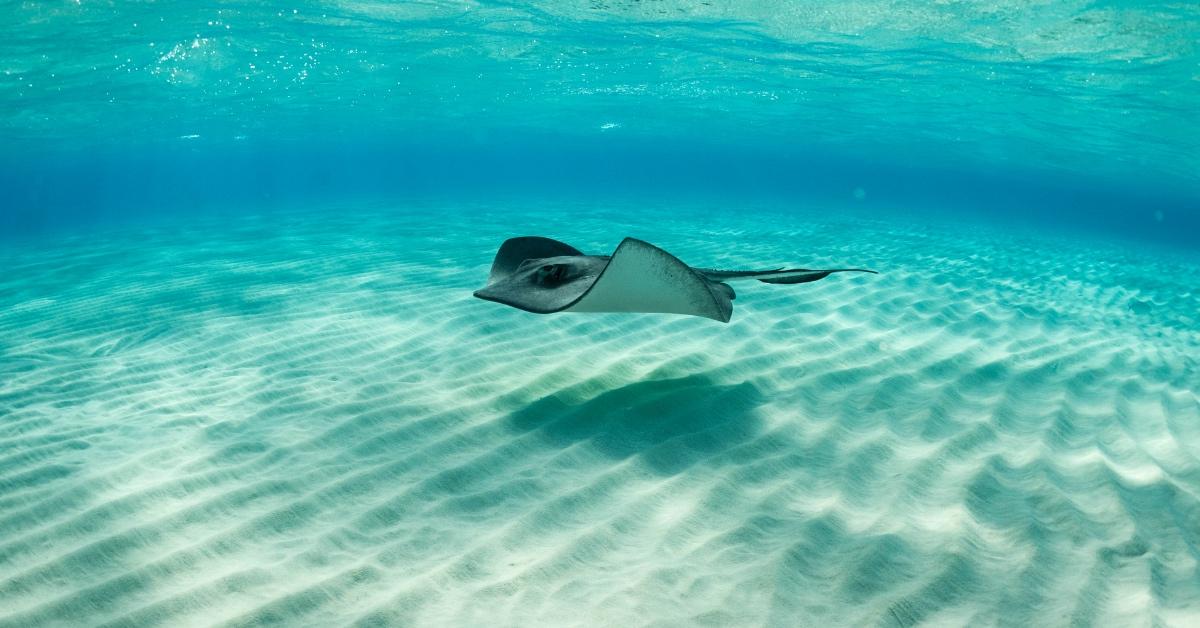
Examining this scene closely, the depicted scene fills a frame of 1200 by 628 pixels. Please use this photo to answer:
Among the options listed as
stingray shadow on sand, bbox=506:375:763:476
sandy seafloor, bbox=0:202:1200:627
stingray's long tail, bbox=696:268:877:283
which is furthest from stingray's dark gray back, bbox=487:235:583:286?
stingray's long tail, bbox=696:268:877:283

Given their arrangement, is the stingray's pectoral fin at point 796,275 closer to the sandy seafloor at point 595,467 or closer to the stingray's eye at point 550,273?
the sandy seafloor at point 595,467

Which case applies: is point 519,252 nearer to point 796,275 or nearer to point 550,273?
point 550,273

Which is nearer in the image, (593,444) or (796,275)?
(593,444)

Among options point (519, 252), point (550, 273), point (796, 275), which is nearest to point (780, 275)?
point (796, 275)

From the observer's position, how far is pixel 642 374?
4.84 meters

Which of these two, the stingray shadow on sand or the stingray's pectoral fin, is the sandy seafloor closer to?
the stingray shadow on sand

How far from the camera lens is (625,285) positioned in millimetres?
3389

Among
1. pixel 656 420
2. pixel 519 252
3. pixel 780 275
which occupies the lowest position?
pixel 656 420

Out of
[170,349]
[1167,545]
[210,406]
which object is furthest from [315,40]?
[1167,545]

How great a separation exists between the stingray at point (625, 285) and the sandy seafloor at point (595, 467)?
2.50 ft

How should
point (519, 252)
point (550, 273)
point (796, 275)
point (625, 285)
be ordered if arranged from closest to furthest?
point (625, 285) < point (550, 273) < point (796, 275) < point (519, 252)

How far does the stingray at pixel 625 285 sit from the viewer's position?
330cm

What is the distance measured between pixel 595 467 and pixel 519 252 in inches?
86.7

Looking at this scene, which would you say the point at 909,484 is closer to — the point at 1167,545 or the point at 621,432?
the point at 1167,545
